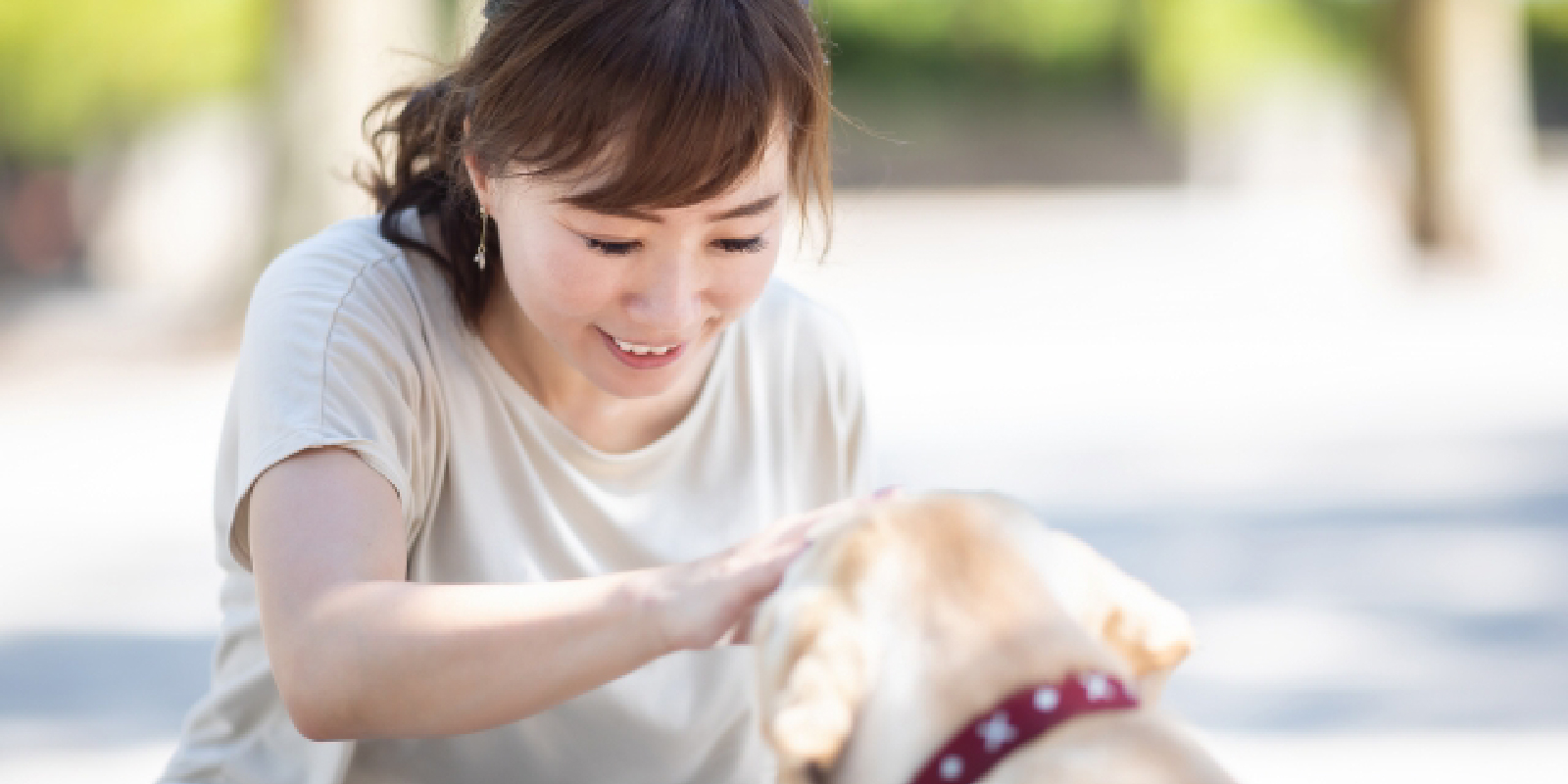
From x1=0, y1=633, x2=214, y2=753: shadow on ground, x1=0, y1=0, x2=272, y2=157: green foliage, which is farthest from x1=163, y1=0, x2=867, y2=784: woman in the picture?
Result: x1=0, y1=0, x2=272, y2=157: green foliage

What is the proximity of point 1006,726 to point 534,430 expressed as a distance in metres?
0.90

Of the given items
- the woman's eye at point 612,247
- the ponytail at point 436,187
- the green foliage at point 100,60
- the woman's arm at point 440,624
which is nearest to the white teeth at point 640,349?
the woman's eye at point 612,247

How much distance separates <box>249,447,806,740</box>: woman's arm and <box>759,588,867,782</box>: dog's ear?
14cm

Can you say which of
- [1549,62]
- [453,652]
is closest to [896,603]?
[453,652]

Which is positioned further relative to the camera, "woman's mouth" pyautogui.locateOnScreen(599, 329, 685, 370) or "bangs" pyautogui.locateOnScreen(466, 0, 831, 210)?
"woman's mouth" pyautogui.locateOnScreen(599, 329, 685, 370)

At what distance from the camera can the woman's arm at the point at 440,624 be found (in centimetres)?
177

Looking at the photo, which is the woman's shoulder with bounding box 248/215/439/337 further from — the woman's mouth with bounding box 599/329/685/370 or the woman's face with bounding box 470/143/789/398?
the woman's mouth with bounding box 599/329/685/370

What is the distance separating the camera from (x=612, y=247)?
2.03m

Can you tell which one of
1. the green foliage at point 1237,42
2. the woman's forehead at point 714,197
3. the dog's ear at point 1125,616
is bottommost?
the dog's ear at point 1125,616

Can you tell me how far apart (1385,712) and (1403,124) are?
37.1 feet

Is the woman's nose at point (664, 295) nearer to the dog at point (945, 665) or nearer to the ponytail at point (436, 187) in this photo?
the ponytail at point (436, 187)

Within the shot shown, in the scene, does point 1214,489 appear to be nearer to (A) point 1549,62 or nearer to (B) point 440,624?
(B) point 440,624

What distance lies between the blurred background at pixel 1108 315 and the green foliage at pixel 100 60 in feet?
0.17

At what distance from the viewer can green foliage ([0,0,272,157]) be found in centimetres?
2062
